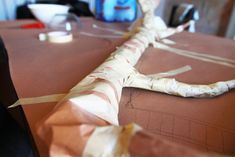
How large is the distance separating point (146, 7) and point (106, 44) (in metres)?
0.24

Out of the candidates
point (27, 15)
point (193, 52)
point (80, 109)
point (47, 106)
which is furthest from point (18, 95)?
point (27, 15)

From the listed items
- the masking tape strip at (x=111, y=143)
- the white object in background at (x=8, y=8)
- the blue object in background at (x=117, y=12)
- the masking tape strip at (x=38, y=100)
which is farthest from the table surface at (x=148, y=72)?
the white object in background at (x=8, y=8)

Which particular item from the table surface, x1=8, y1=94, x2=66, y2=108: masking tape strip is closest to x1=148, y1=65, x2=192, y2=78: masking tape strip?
the table surface

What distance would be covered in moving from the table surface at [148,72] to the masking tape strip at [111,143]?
11 cm

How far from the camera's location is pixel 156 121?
35cm

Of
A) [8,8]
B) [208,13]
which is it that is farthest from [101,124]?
[208,13]

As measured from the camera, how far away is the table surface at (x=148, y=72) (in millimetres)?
334

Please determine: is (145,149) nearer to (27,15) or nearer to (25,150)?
(25,150)

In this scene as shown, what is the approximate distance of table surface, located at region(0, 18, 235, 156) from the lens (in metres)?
0.33

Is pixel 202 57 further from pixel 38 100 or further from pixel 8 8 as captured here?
pixel 8 8

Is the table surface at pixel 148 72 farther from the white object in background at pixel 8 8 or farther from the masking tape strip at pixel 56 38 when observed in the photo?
the white object in background at pixel 8 8

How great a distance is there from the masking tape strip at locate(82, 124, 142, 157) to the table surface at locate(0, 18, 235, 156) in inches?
4.5

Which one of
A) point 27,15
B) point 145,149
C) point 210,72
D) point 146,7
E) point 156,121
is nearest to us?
point 145,149

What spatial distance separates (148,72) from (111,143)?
33 cm
